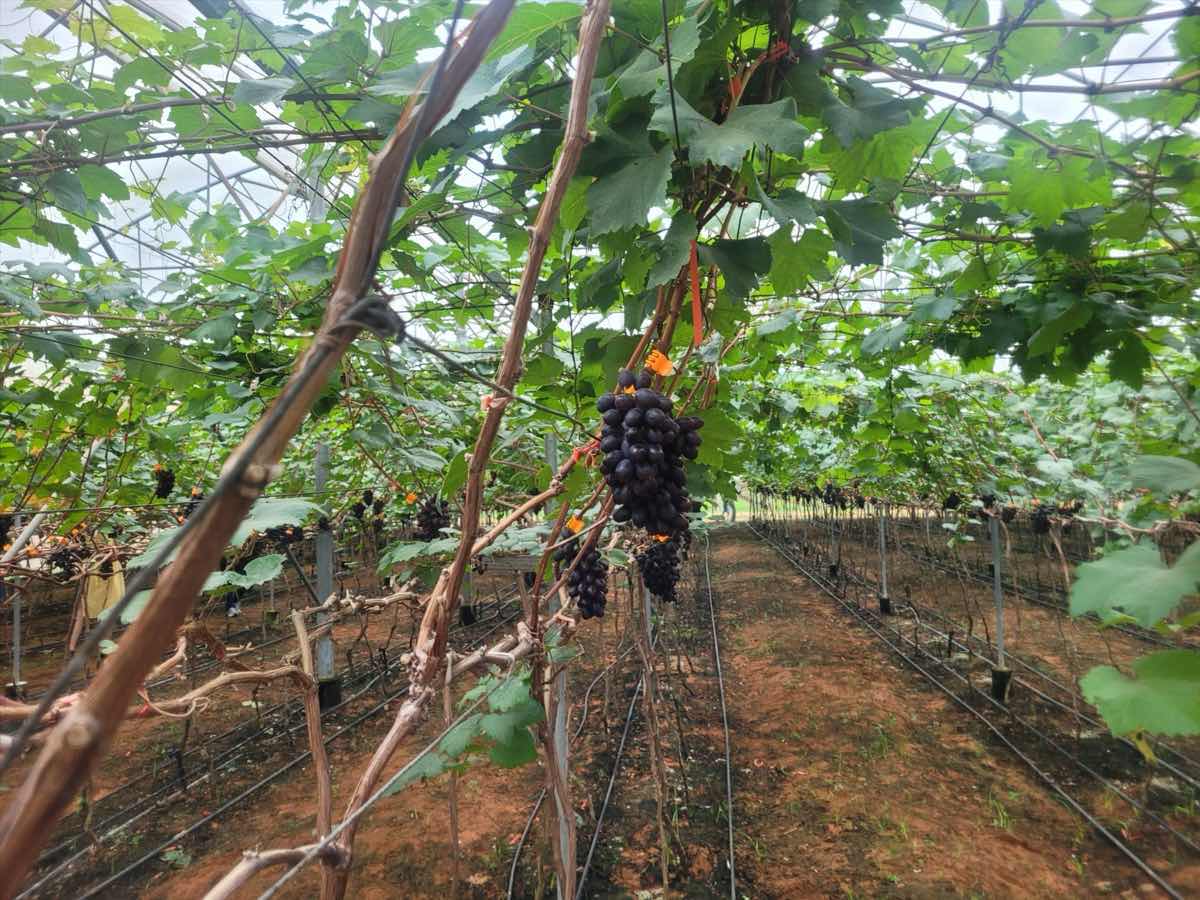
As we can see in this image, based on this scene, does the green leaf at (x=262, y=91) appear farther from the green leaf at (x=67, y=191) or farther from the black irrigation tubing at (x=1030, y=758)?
the black irrigation tubing at (x=1030, y=758)

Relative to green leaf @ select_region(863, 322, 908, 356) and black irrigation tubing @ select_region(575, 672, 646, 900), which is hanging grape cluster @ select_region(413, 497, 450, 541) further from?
green leaf @ select_region(863, 322, 908, 356)

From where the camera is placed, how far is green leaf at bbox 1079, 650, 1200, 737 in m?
1.08

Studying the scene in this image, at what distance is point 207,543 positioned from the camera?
0.37 meters

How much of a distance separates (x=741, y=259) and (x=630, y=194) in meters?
0.29

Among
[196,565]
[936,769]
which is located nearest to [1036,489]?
[936,769]

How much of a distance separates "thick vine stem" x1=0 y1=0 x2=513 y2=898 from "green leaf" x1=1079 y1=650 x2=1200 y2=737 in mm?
1396

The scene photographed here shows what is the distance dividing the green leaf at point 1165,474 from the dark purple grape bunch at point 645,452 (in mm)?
913

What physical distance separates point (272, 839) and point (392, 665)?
129 inches

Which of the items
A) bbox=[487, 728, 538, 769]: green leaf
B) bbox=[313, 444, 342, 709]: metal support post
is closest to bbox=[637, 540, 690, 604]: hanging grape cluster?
bbox=[487, 728, 538, 769]: green leaf

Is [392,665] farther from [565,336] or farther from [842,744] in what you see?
[565,336]

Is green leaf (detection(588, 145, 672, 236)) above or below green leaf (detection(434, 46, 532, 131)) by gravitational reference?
below

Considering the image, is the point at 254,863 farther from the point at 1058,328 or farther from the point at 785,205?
the point at 1058,328

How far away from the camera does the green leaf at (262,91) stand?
135 centimetres

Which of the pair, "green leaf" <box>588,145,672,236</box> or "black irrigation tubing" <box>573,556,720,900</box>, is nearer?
"green leaf" <box>588,145,672,236</box>
